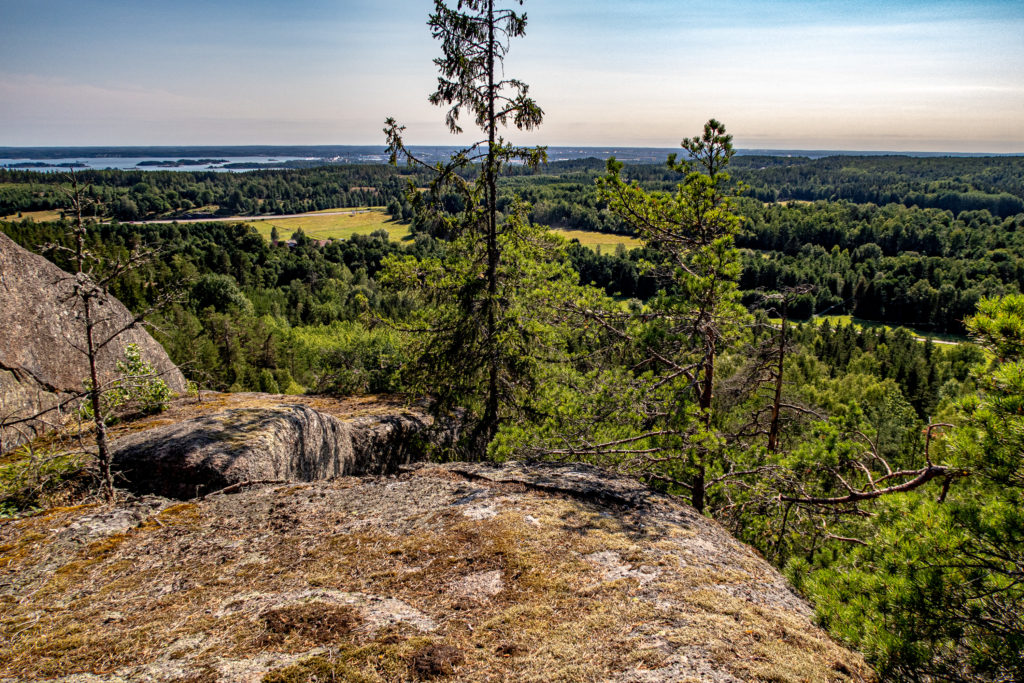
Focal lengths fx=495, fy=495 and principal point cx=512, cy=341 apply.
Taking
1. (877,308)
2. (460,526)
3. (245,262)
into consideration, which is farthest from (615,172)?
(877,308)

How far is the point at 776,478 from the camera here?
7746 mm

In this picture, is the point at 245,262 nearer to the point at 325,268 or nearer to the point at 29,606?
the point at 325,268

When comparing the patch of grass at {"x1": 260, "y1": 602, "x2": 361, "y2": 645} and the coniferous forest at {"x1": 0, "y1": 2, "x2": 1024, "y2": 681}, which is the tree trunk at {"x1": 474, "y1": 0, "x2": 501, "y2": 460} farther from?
the patch of grass at {"x1": 260, "y1": 602, "x2": 361, "y2": 645}

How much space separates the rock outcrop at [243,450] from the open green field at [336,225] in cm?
11770

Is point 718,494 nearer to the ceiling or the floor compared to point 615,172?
nearer to the floor

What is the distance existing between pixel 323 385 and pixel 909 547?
680 inches

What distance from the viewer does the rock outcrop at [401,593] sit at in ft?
13.9

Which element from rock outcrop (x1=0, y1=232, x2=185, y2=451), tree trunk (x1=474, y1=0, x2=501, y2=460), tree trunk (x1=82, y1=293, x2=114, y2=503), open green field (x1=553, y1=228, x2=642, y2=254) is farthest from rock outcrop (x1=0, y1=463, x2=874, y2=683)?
open green field (x1=553, y1=228, x2=642, y2=254)

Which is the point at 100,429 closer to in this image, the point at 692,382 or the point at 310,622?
the point at 310,622

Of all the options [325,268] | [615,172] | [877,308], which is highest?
[615,172]

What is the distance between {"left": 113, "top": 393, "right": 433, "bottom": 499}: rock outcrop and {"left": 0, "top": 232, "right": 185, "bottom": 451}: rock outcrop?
7.88 ft

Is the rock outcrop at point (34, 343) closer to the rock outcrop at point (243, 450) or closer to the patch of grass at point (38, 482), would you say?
the rock outcrop at point (243, 450)

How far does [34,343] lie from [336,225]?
15098 cm

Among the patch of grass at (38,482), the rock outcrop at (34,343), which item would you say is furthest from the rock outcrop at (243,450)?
the rock outcrop at (34,343)
